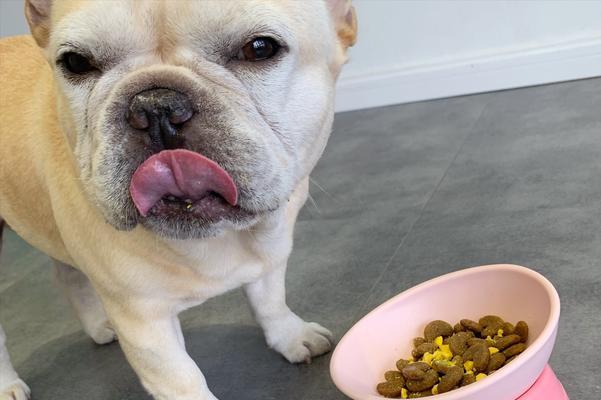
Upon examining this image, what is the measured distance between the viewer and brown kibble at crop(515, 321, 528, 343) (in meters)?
1.14

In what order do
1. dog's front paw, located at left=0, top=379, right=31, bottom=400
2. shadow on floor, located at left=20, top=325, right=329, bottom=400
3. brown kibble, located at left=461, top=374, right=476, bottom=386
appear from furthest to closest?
dog's front paw, located at left=0, top=379, right=31, bottom=400 → shadow on floor, located at left=20, top=325, right=329, bottom=400 → brown kibble, located at left=461, top=374, right=476, bottom=386

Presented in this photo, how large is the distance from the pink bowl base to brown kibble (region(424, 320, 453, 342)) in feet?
0.69

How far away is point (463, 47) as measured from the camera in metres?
3.08

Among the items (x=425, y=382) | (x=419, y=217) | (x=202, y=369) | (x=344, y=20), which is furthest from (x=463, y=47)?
(x=425, y=382)

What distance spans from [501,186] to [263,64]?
1209 mm

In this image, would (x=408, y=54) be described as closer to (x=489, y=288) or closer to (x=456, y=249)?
(x=456, y=249)

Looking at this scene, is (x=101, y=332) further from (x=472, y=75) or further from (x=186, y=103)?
(x=472, y=75)

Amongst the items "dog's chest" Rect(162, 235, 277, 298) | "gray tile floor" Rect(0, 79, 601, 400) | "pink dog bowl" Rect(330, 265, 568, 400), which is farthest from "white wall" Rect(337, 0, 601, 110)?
"dog's chest" Rect(162, 235, 277, 298)

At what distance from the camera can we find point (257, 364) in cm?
155

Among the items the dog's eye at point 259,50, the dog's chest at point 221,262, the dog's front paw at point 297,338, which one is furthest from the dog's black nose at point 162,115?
the dog's front paw at point 297,338

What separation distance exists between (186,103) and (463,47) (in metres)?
2.31

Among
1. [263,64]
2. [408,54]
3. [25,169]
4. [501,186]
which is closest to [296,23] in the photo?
[263,64]

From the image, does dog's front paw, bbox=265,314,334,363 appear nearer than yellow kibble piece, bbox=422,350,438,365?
No

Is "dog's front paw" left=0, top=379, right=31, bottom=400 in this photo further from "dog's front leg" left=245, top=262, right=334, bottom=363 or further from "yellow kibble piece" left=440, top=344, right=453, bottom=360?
"yellow kibble piece" left=440, top=344, right=453, bottom=360
